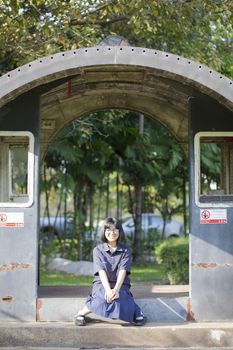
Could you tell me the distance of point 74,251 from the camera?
19.1 metres

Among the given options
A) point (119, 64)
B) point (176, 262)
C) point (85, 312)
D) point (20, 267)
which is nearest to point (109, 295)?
point (85, 312)

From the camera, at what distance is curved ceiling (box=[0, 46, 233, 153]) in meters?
7.07

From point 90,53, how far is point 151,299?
298cm

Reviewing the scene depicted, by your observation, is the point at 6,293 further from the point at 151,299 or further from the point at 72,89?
the point at 72,89

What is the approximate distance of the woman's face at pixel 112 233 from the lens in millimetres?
7785

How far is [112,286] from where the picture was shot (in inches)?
305

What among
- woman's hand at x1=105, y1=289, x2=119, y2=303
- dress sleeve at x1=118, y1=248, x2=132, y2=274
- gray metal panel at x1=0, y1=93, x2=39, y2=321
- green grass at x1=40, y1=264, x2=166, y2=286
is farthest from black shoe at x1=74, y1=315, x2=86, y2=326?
green grass at x1=40, y1=264, x2=166, y2=286

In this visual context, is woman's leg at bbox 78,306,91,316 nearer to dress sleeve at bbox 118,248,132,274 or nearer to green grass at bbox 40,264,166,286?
dress sleeve at bbox 118,248,132,274

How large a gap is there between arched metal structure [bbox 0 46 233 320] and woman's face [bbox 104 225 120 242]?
84 centimetres

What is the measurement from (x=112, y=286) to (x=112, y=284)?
26mm

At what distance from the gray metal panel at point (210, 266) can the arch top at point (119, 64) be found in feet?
3.56

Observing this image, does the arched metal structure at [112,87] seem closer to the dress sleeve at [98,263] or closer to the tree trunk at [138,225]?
the dress sleeve at [98,263]

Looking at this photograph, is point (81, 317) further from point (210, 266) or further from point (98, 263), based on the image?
point (210, 266)

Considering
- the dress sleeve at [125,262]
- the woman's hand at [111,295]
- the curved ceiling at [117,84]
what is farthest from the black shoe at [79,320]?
the curved ceiling at [117,84]
